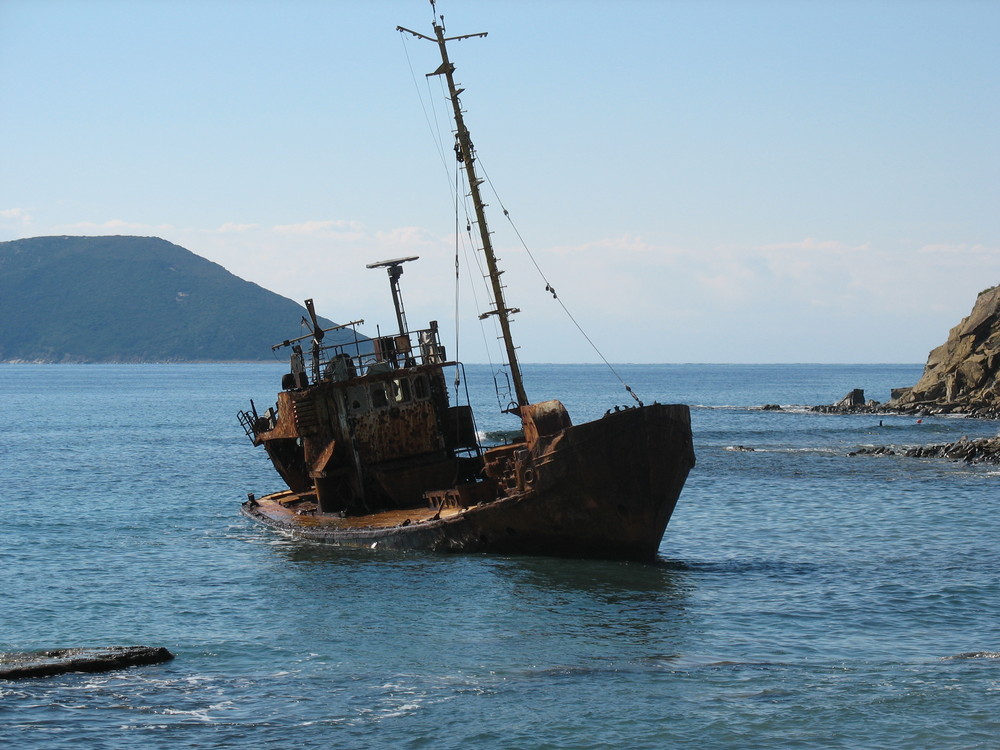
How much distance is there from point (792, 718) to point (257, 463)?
4473 centimetres

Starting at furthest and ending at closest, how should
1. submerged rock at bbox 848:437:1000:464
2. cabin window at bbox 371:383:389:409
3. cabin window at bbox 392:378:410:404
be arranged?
1. submerged rock at bbox 848:437:1000:464
2. cabin window at bbox 392:378:410:404
3. cabin window at bbox 371:383:389:409

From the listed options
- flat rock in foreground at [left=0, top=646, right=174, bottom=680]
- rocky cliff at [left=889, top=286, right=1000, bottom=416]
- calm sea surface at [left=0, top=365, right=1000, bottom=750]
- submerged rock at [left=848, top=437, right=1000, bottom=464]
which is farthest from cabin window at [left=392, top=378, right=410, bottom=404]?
rocky cliff at [left=889, top=286, right=1000, bottom=416]

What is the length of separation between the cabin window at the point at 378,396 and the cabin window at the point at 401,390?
0.91 feet

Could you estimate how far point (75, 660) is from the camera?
15.7 meters

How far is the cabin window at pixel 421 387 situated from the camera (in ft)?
91.4

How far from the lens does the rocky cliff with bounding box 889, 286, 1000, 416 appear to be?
72.6 meters

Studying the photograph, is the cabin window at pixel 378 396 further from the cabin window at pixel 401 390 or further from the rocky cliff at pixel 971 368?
the rocky cliff at pixel 971 368

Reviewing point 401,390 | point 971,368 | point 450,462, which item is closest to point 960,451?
point 450,462

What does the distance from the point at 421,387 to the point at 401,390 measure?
55 centimetres

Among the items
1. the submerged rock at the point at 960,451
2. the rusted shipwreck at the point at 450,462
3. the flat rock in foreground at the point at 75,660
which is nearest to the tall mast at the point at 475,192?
the rusted shipwreck at the point at 450,462

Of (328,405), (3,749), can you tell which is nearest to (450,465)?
(328,405)

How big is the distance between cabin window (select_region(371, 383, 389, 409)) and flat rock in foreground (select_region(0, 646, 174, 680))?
11440 mm

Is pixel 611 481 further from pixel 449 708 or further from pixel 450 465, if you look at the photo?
pixel 449 708

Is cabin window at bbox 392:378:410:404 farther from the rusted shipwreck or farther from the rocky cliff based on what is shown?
the rocky cliff
